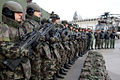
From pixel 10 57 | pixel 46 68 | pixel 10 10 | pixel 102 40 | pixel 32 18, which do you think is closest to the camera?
pixel 10 57

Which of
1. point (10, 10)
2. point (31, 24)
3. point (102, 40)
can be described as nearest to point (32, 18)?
point (31, 24)

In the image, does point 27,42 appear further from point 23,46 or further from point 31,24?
point 31,24

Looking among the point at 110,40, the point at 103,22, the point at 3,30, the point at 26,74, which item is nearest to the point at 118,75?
the point at 26,74

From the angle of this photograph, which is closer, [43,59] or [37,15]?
[43,59]

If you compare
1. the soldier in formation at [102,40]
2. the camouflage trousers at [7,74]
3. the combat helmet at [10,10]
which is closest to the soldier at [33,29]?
the combat helmet at [10,10]

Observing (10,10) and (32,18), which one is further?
(32,18)

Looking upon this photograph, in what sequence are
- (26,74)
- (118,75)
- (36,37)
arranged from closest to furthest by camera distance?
(26,74)
(36,37)
(118,75)

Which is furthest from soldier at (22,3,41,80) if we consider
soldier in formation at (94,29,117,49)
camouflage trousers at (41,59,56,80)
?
soldier in formation at (94,29,117,49)

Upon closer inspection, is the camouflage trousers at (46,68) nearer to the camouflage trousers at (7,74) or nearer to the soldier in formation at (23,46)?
the soldier in formation at (23,46)

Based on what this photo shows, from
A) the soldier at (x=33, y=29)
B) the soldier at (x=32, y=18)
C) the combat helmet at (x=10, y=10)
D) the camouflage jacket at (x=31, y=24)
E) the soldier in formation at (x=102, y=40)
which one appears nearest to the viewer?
the combat helmet at (x=10, y=10)

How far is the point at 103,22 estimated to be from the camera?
57.6ft

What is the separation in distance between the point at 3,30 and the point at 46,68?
137 cm

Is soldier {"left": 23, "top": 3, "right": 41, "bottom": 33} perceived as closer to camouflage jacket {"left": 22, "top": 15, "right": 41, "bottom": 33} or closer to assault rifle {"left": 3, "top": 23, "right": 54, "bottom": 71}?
camouflage jacket {"left": 22, "top": 15, "right": 41, "bottom": 33}

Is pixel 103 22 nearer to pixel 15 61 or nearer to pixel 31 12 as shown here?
pixel 31 12
